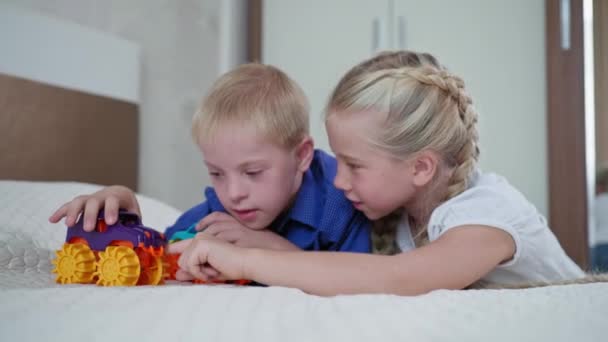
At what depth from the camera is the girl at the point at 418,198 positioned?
81cm

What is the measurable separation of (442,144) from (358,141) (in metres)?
0.14

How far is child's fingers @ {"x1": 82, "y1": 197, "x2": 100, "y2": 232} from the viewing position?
915mm

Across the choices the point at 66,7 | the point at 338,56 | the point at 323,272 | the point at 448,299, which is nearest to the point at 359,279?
the point at 323,272

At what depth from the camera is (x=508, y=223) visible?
91cm

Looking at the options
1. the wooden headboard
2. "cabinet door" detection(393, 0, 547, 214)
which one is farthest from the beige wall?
"cabinet door" detection(393, 0, 547, 214)

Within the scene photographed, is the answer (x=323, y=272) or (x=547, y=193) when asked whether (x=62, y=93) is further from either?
(x=547, y=193)

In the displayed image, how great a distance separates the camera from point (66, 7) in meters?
1.95

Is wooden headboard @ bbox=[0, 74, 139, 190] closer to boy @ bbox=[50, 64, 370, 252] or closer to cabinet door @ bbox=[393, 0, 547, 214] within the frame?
boy @ bbox=[50, 64, 370, 252]

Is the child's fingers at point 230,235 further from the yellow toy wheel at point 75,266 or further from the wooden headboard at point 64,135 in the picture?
the wooden headboard at point 64,135

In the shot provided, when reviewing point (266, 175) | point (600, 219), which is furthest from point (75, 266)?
point (600, 219)

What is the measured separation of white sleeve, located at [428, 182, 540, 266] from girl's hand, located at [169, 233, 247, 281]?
1.03 ft

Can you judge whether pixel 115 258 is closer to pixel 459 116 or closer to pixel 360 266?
pixel 360 266

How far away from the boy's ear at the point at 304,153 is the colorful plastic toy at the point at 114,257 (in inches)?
14.4

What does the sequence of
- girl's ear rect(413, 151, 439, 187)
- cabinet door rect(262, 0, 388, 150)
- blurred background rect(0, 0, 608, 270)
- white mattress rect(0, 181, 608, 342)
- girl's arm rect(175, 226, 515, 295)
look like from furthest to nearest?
cabinet door rect(262, 0, 388, 150), blurred background rect(0, 0, 608, 270), girl's ear rect(413, 151, 439, 187), girl's arm rect(175, 226, 515, 295), white mattress rect(0, 181, 608, 342)
